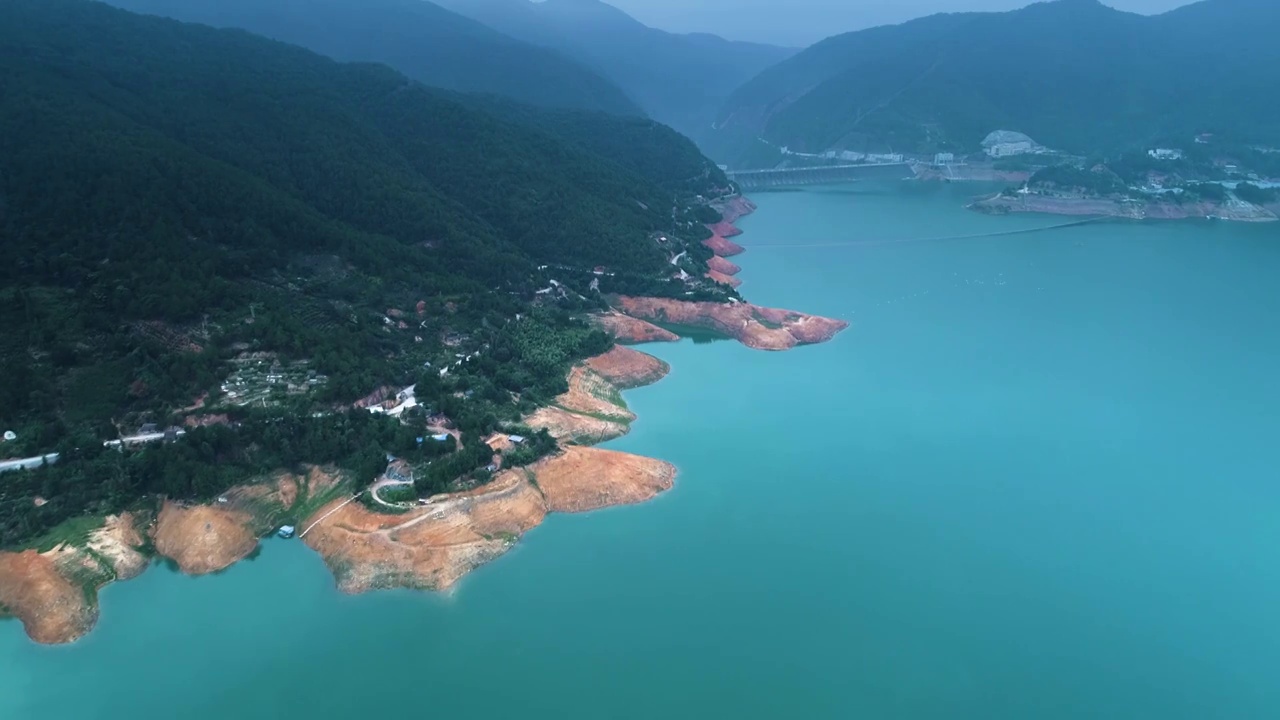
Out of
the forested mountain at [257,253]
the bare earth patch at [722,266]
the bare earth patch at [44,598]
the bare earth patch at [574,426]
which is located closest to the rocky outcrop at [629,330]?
the forested mountain at [257,253]

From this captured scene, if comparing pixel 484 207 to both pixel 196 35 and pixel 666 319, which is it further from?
pixel 196 35

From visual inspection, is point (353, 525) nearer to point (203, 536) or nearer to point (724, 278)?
point (203, 536)

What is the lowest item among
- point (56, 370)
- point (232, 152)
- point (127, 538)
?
point (127, 538)

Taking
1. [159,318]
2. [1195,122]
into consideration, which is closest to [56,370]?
[159,318]

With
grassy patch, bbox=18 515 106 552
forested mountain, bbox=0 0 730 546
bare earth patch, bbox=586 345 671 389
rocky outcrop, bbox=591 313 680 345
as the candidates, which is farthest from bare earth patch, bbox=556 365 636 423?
grassy patch, bbox=18 515 106 552

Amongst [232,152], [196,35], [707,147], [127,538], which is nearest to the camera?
[127,538]

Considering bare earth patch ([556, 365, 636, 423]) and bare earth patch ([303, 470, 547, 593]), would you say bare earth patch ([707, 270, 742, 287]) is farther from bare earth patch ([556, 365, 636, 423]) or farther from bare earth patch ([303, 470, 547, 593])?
bare earth patch ([303, 470, 547, 593])

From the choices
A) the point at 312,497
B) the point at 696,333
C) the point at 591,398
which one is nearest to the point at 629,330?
the point at 696,333
